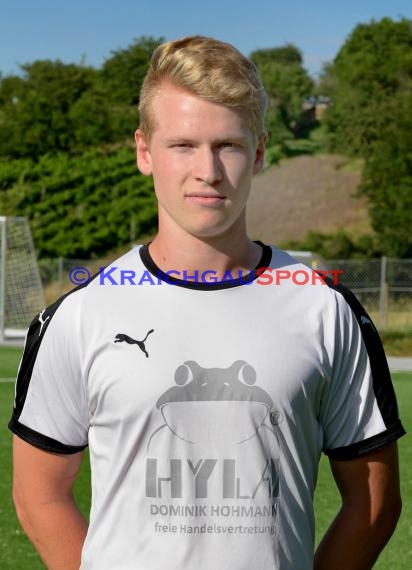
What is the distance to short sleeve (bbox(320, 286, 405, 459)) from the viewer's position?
2.40m

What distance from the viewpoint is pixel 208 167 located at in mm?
2328

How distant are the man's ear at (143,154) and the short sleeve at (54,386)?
32cm

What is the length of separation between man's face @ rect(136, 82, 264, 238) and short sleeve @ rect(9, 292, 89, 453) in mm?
316

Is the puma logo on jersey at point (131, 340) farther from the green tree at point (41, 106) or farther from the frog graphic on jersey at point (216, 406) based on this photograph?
the green tree at point (41, 106)

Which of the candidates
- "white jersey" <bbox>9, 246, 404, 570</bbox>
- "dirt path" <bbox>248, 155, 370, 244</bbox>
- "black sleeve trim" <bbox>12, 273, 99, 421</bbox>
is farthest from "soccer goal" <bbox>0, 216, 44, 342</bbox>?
"white jersey" <bbox>9, 246, 404, 570</bbox>

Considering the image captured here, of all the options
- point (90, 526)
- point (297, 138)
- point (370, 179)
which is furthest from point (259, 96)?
point (297, 138)

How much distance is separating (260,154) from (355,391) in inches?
22.1

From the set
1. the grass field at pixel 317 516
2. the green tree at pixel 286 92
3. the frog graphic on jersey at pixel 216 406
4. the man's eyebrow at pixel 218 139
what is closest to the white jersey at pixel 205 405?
the frog graphic on jersey at pixel 216 406

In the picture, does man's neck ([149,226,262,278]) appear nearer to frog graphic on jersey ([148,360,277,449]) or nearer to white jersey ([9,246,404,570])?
white jersey ([9,246,404,570])

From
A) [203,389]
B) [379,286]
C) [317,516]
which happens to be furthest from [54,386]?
[379,286]

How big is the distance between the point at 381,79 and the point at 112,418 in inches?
2351

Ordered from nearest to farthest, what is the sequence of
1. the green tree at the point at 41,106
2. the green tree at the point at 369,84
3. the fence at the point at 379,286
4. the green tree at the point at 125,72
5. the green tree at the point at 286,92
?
the fence at the point at 379,286 < the green tree at the point at 41,106 < the green tree at the point at 369,84 < the green tree at the point at 125,72 < the green tree at the point at 286,92

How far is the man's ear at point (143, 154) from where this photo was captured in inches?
97.7

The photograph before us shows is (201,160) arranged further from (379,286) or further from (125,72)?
(125,72)
